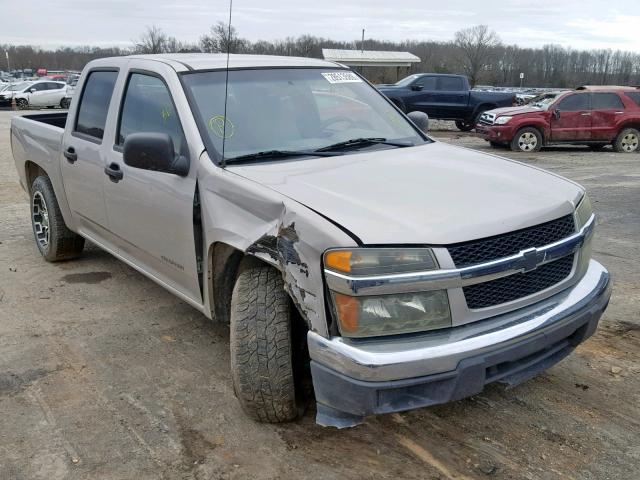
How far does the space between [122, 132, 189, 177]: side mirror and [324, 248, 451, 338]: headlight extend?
4.26 ft

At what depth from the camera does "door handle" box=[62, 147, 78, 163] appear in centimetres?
480

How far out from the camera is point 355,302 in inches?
96.3

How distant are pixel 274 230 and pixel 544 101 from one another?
1515 cm

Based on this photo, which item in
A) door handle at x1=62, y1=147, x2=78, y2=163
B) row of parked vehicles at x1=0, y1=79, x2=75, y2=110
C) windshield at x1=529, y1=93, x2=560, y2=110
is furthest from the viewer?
row of parked vehicles at x1=0, y1=79, x2=75, y2=110

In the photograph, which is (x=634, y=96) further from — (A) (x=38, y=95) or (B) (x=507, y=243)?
(A) (x=38, y=95)

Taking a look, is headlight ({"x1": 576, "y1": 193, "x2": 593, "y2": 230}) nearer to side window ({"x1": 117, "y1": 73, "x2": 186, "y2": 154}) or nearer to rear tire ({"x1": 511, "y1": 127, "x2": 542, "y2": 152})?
side window ({"x1": 117, "y1": 73, "x2": 186, "y2": 154})

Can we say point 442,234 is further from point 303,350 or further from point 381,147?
point 381,147

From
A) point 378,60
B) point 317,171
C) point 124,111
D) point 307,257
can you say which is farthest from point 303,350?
point 378,60

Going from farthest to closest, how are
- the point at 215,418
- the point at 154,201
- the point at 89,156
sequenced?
the point at 89,156, the point at 154,201, the point at 215,418

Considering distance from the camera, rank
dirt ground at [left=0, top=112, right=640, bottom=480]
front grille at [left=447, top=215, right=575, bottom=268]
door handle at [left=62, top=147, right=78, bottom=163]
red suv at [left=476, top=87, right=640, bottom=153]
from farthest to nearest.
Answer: red suv at [left=476, top=87, right=640, bottom=153]
door handle at [left=62, top=147, right=78, bottom=163]
dirt ground at [left=0, top=112, right=640, bottom=480]
front grille at [left=447, top=215, right=575, bottom=268]

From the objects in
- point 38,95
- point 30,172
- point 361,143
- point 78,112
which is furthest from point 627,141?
point 38,95

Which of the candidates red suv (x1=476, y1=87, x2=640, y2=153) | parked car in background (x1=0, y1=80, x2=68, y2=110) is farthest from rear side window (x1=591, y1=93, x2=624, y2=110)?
parked car in background (x1=0, y1=80, x2=68, y2=110)

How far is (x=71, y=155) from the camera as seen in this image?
484 cm

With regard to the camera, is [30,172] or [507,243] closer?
[507,243]
